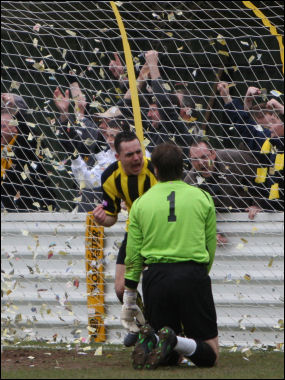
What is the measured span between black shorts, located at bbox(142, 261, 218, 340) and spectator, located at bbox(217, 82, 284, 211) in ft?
6.07

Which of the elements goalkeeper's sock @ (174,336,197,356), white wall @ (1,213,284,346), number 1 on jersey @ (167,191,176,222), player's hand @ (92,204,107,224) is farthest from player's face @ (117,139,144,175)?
goalkeeper's sock @ (174,336,197,356)

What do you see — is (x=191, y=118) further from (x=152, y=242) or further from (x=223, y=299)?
(x=152, y=242)

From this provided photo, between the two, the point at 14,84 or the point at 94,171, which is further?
the point at 14,84

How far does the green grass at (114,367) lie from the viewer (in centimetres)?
577

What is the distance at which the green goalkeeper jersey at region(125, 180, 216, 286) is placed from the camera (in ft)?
20.3

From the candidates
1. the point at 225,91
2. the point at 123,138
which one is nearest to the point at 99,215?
the point at 123,138

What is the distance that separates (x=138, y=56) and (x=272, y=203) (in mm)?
1849

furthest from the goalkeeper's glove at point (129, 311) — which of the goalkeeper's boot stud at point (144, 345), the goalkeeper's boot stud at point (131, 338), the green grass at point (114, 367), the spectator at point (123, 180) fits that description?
the spectator at point (123, 180)

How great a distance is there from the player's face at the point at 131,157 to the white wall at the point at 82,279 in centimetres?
123

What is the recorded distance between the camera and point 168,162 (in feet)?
20.8

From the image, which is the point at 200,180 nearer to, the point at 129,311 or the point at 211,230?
the point at 211,230

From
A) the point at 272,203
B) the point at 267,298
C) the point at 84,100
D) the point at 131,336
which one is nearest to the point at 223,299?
the point at 267,298

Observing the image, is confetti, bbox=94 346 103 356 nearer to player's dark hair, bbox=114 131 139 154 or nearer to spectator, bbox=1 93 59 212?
player's dark hair, bbox=114 131 139 154

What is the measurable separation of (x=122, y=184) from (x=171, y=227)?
994 mm
